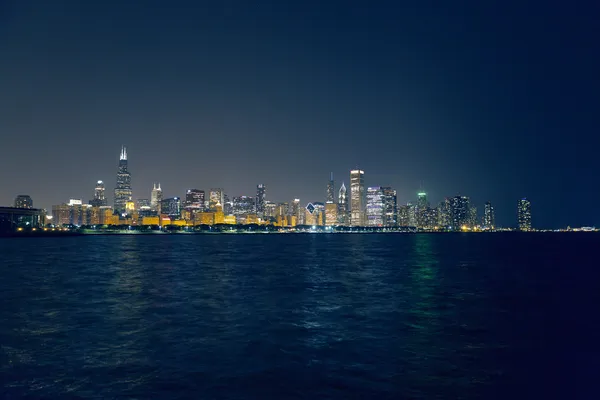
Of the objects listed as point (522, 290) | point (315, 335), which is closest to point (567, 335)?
point (315, 335)

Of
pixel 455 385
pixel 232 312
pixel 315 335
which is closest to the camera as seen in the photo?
pixel 455 385

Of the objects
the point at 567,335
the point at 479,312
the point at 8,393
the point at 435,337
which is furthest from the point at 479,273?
the point at 8,393

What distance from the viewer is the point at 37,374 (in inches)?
680

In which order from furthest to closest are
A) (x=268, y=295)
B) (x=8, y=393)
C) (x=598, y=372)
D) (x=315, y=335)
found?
(x=268, y=295), (x=315, y=335), (x=598, y=372), (x=8, y=393)

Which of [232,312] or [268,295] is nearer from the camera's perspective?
[232,312]

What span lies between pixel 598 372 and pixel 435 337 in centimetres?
747

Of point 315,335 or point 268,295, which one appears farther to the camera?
point 268,295

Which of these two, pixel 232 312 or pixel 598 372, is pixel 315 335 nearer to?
pixel 232 312

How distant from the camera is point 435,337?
79.3ft

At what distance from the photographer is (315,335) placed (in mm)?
24797

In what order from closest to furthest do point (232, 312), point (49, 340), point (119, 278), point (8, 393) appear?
point (8, 393)
point (49, 340)
point (232, 312)
point (119, 278)

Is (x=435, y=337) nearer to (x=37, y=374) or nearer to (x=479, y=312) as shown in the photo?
(x=479, y=312)

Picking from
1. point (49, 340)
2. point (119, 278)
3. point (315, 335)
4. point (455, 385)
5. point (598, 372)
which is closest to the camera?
point (455, 385)

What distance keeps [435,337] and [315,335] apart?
6.47 m
